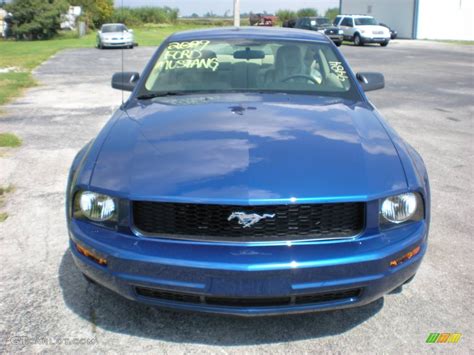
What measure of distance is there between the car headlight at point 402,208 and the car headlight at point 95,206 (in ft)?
4.33

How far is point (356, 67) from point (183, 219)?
678 inches

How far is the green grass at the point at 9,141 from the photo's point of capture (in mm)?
6830

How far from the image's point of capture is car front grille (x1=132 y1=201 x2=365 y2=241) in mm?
2438

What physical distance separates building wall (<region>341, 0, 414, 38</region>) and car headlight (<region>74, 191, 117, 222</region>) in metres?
42.9

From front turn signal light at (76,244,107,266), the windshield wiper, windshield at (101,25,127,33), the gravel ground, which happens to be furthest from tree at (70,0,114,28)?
front turn signal light at (76,244,107,266)

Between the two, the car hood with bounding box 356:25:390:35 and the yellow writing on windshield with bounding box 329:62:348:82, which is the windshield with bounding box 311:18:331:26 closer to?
the car hood with bounding box 356:25:390:35

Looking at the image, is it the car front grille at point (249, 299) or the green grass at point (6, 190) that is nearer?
the car front grille at point (249, 299)

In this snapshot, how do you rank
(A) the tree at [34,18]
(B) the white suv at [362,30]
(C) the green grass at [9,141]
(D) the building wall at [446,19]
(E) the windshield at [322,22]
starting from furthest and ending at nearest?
(A) the tree at [34,18] < (D) the building wall at [446,19] < (E) the windshield at [322,22] < (B) the white suv at [362,30] < (C) the green grass at [9,141]

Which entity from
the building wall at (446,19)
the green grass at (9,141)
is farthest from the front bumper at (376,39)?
the green grass at (9,141)

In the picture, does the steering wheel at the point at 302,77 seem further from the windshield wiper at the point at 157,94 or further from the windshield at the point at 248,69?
the windshield wiper at the point at 157,94

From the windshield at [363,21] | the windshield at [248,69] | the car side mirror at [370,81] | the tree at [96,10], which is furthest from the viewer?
the tree at [96,10]

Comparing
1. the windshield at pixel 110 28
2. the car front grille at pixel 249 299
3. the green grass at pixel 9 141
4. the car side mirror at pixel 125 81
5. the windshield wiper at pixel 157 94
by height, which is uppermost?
the windshield at pixel 110 28

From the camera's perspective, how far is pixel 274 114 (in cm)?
335

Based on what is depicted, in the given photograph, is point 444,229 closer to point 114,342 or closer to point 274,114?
point 274,114
